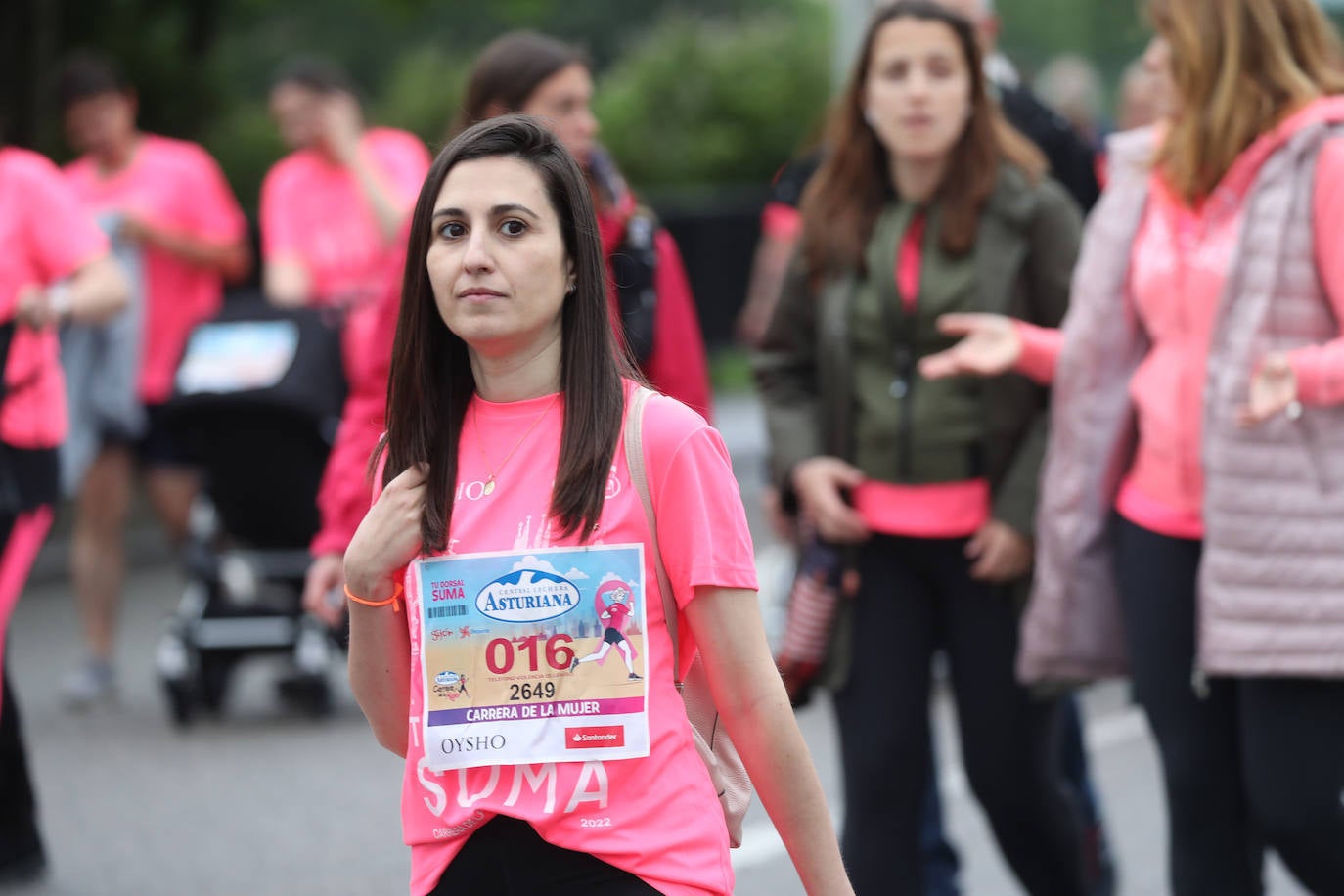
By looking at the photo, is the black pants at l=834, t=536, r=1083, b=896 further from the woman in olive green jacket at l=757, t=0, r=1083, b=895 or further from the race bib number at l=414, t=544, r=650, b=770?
the race bib number at l=414, t=544, r=650, b=770

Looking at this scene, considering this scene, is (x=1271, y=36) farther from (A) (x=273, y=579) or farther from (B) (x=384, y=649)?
(A) (x=273, y=579)

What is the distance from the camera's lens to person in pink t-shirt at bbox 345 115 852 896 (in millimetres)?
2549

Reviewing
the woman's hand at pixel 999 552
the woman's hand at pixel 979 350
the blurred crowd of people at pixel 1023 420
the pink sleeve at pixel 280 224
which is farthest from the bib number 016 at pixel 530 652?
the pink sleeve at pixel 280 224

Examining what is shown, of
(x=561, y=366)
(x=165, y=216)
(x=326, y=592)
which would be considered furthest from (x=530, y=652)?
(x=165, y=216)

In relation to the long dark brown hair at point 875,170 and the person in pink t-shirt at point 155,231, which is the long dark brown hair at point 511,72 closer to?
the long dark brown hair at point 875,170

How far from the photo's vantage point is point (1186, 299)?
152 inches

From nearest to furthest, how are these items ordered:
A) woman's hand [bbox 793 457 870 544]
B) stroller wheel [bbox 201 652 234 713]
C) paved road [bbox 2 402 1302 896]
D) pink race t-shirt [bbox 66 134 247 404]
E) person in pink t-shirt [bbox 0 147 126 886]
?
woman's hand [bbox 793 457 870 544], person in pink t-shirt [bbox 0 147 126 886], paved road [bbox 2 402 1302 896], stroller wheel [bbox 201 652 234 713], pink race t-shirt [bbox 66 134 247 404]

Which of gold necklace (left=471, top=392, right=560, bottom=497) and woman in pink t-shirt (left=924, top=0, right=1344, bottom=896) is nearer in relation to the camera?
gold necklace (left=471, top=392, right=560, bottom=497)

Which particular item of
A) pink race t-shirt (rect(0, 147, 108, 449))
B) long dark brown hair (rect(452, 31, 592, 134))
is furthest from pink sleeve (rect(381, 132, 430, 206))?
long dark brown hair (rect(452, 31, 592, 134))

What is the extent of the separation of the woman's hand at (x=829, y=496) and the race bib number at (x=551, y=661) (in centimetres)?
183

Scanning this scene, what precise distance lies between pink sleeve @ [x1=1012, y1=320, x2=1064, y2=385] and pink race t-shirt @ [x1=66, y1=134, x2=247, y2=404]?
17.5 feet

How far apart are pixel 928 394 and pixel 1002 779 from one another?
833 millimetres

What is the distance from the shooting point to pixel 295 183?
8406mm

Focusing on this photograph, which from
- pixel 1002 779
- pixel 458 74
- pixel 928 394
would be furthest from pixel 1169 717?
pixel 458 74
